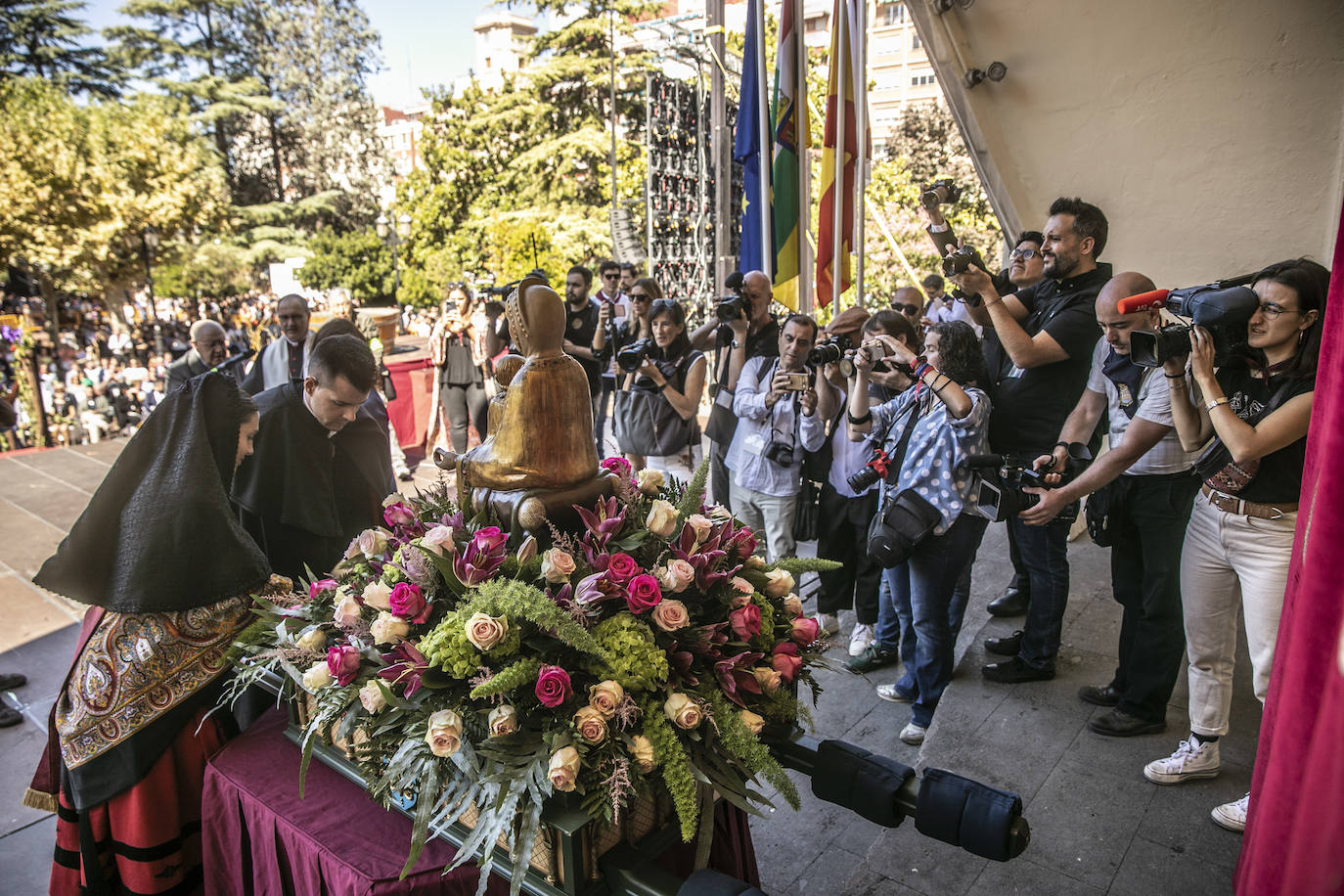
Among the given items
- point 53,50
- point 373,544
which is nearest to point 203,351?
point 373,544

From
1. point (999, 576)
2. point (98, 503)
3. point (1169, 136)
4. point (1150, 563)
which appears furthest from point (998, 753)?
point (1169, 136)

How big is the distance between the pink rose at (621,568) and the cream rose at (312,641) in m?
0.75

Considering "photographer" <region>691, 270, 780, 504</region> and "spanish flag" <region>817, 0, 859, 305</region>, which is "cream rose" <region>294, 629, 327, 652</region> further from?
"spanish flag" <region>817, 0, 859, 305</region>

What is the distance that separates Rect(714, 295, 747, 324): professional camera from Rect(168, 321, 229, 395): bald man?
10.9ft

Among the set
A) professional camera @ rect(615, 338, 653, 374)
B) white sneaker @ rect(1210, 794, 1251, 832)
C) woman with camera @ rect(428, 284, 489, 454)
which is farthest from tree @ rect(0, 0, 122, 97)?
white sneaker @ rect(1210, 794, 1251, 832)

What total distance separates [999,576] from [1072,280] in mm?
2253

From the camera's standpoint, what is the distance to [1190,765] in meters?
Answer: 2.79

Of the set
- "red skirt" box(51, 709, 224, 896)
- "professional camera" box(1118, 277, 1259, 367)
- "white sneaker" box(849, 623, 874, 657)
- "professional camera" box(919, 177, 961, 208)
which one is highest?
"professional camera" box(919, 177, 961, 208)

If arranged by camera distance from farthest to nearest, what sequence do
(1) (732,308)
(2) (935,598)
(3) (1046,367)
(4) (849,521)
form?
(1) (732,308) → (4) (849,521) → (3) (1046,367) → (2) (935,598)

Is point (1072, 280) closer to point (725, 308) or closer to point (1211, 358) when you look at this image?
point (1211, 358)

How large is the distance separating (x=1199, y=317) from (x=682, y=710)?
201cm

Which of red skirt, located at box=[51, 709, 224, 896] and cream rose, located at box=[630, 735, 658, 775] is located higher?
cream rose, located at box=[630, 735, 658, 775]

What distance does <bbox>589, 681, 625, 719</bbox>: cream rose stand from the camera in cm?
150

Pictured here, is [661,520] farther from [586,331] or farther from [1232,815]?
[586,331]
